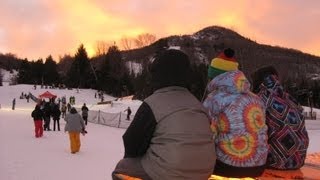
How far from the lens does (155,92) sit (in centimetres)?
428

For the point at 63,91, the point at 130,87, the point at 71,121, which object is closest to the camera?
the point at 71,121

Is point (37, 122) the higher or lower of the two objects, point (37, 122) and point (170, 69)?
the lower

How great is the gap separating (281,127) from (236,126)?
1.07 m

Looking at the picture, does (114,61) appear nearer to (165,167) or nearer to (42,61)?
(42,61)

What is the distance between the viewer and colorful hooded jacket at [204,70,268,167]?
4.77m

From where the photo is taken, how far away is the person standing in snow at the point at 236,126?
15.6 feet

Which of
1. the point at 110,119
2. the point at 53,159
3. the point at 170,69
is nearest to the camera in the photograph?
the point at 170,69

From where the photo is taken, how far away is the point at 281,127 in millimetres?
5676

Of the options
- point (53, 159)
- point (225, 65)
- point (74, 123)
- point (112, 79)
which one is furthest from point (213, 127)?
point (112, 79)

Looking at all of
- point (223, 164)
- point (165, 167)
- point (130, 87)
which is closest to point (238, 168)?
point (223, 164)

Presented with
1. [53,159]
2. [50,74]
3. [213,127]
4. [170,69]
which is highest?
[50,74]

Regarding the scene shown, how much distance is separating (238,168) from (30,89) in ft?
301

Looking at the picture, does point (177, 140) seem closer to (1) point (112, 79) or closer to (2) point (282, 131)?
(2) point (282, 131)

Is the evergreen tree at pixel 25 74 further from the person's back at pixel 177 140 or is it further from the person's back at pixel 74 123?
the person's back at pixel 177 140
